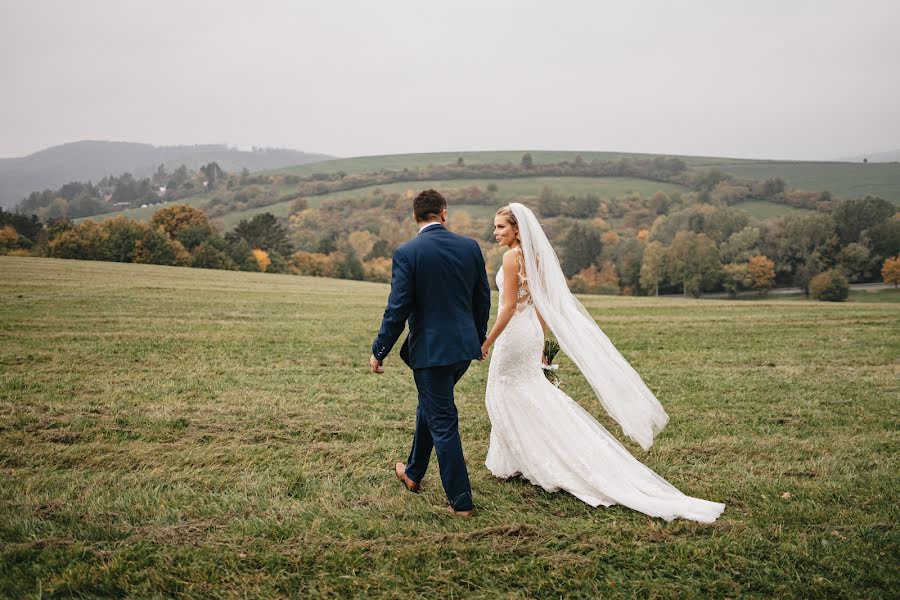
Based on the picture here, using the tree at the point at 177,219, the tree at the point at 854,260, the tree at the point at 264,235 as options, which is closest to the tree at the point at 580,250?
the tree at the point at 854,260

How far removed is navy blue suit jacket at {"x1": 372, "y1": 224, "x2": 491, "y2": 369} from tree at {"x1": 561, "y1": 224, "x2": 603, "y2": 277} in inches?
2766

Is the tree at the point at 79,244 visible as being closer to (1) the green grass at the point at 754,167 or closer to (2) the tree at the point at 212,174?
(2) the tree at the point at 212,174

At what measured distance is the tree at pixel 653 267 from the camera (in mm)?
62562

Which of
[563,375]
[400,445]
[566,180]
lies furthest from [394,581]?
[566,180]

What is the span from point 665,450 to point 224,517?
197 inches

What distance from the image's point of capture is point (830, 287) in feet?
174

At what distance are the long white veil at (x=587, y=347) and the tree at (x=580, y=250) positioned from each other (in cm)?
6913

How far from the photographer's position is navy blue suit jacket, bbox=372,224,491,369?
5.00 metres

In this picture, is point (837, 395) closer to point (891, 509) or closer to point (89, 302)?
point (891, 509)

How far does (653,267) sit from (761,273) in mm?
10498

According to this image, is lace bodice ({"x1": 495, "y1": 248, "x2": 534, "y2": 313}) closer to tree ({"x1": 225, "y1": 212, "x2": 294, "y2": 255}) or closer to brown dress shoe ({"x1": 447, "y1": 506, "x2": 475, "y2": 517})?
brown dress shoe ({"x1": 447, "y1": 506, "x2": 475, "y2": 517})

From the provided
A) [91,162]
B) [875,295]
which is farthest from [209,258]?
[91,162]

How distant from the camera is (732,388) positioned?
1074 cm

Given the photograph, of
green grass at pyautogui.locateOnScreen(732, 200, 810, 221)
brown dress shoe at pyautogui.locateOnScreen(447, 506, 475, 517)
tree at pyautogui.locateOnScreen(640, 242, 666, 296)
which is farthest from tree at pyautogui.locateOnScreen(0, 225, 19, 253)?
green grass at pyautogui.locateOnScreen(732, 200, 810, 221)
